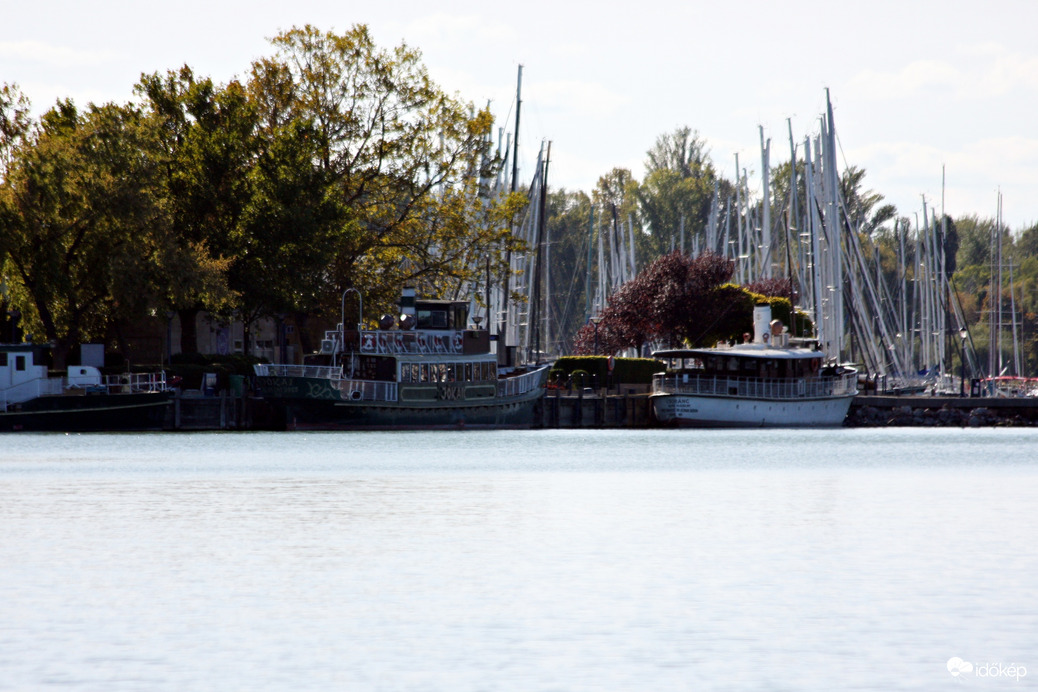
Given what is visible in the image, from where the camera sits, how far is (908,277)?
98.7 meters

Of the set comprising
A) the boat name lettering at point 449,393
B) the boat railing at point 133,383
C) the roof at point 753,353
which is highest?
the roof at point 753,353

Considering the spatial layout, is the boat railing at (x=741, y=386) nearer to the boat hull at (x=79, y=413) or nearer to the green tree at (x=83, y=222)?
the green tree at (x=83, y=222)

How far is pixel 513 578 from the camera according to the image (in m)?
20.5

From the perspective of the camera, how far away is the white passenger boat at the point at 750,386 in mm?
63906

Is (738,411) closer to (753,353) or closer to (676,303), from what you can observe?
(753,353)

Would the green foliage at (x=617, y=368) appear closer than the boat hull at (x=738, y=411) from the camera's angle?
No

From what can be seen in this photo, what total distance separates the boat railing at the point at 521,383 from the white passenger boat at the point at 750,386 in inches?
208

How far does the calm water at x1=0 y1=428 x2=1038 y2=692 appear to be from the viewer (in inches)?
576

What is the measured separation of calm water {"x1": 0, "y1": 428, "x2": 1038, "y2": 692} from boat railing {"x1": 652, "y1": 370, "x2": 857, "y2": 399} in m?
23.6

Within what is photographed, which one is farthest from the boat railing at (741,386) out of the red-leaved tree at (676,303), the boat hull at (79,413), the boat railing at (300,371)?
the boat hull at (79,413)

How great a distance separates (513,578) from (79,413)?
39.0 m

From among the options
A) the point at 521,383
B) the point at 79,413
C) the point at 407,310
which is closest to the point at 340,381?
the point at 407,310

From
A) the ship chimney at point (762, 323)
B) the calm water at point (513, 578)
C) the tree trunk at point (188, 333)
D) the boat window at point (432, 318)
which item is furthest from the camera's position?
the ship chimney at point (762, 323)

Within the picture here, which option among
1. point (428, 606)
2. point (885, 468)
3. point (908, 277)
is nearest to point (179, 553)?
point (428, 606)
